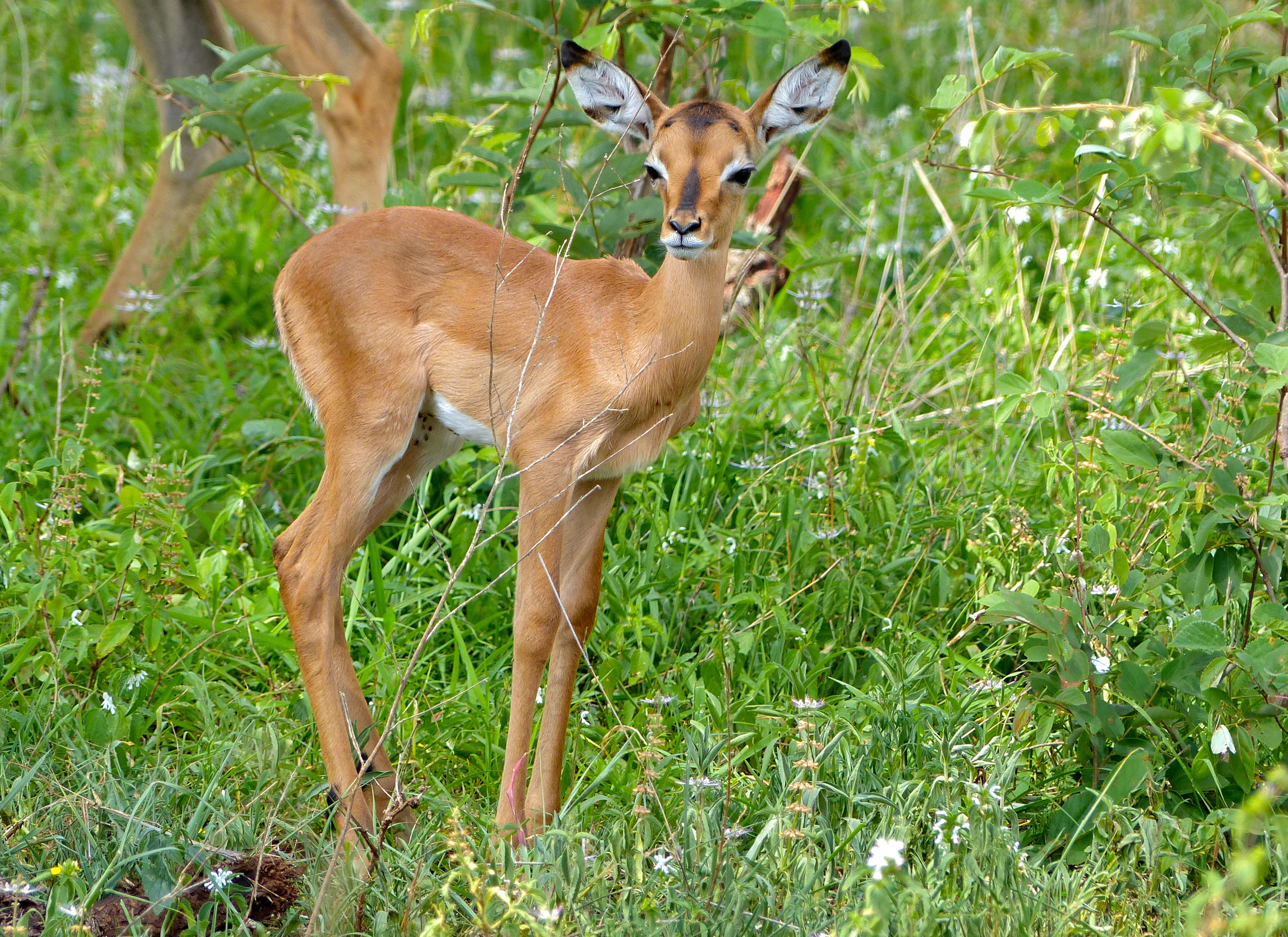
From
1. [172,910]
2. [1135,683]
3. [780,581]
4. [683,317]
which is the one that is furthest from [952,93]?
[172,910]

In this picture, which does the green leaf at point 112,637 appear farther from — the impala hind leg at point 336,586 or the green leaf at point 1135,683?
the green leaf at point 1135,683

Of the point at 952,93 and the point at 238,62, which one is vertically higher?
the point at 952,93

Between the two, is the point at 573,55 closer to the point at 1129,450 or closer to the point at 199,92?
the point at 199,92

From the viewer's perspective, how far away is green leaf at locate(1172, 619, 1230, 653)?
2930mm

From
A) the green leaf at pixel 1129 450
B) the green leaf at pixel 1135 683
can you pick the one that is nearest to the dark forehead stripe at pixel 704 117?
the green leaf at pixel 1129 450

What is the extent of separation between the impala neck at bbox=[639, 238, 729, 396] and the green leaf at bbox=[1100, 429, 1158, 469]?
1008mm

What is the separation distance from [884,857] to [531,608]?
4.17ft

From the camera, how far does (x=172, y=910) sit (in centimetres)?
291

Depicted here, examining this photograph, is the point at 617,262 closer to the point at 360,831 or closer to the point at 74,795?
the point at 360,831

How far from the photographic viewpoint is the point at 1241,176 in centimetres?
315

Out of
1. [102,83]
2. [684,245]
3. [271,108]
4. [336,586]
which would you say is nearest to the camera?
[684,245]

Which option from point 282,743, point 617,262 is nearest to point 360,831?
point 282,743

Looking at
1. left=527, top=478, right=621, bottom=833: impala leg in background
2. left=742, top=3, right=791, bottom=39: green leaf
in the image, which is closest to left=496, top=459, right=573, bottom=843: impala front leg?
left=527, top=478, right=621, bottom=833: impala leg in background

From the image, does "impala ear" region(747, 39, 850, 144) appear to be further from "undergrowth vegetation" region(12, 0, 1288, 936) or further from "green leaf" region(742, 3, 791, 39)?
"green leaf" region(742, 3, 791, 39)
